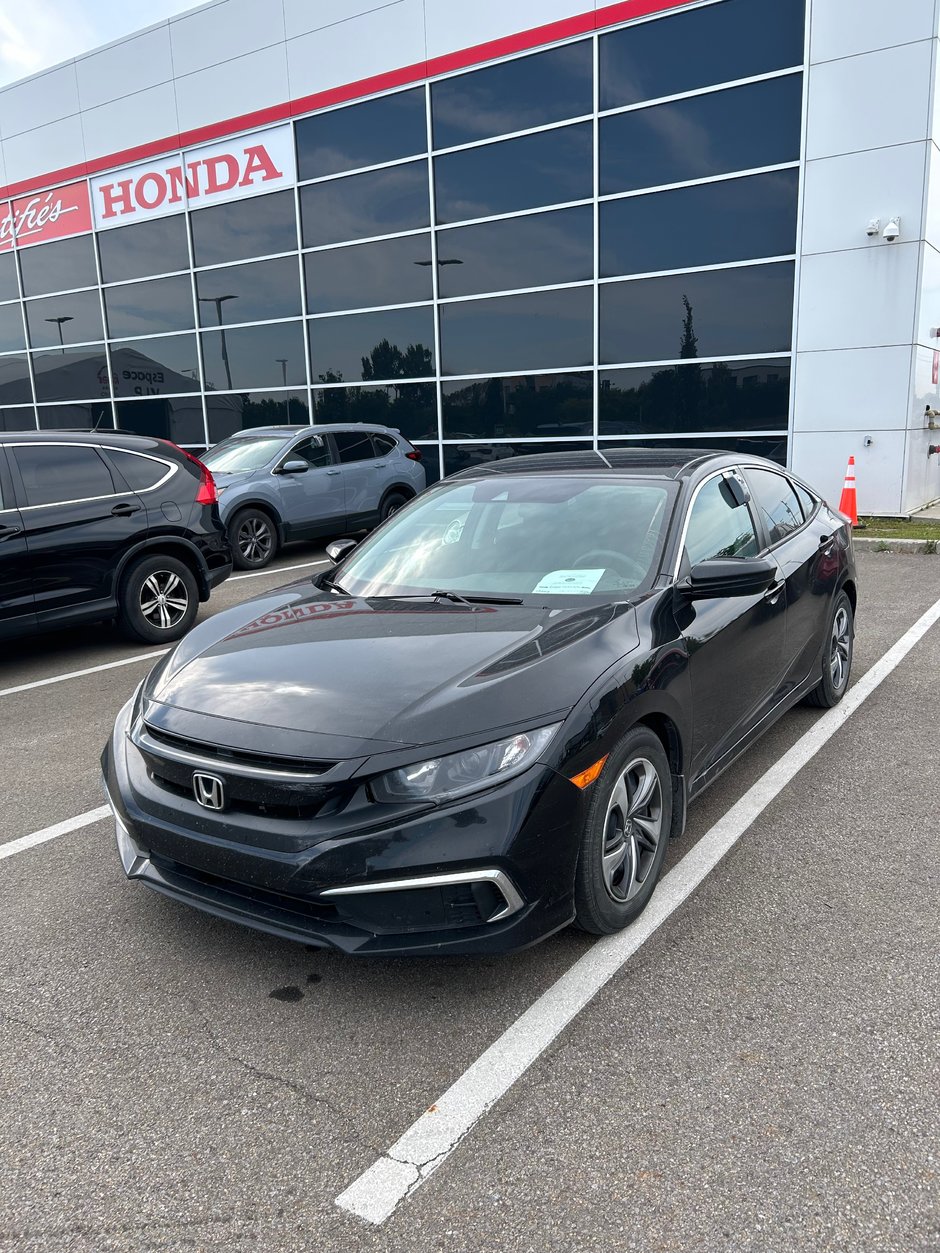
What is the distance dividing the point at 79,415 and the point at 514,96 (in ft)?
38.6

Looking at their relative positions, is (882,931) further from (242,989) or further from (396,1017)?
(242,989)

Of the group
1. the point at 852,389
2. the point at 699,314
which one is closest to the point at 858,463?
the point at 852,389

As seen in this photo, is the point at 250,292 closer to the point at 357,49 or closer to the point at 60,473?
the point at 357,49

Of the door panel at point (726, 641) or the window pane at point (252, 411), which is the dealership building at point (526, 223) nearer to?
the window pane at point (252, 411)

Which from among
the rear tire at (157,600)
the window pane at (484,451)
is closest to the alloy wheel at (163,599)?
the rear tire at (157,600)

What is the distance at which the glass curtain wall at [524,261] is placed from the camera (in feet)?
39.9

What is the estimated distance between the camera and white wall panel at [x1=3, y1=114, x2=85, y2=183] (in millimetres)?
18812

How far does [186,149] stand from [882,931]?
18.3 metres

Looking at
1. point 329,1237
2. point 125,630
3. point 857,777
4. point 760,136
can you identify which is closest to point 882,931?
point 857,777

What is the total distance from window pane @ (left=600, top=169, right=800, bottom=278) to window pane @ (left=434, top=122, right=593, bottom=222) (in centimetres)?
77

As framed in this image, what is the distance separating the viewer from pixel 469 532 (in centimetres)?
416

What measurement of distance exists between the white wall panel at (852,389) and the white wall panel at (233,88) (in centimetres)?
1007

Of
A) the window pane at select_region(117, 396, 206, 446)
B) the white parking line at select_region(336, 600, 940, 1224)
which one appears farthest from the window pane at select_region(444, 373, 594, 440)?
the white parking line at select_region(336, 600, 940, 1224)

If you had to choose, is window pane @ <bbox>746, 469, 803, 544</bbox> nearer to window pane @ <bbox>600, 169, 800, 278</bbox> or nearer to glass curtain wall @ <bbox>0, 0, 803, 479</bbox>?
glass curtain wall @ <bbox>0, 0, 803, 479</bbox>
